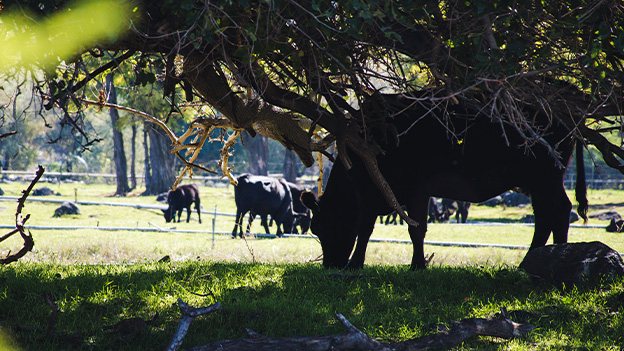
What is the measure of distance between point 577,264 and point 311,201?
3.51 m

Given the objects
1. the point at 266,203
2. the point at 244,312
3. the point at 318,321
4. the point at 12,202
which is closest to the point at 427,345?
the point at 318,321

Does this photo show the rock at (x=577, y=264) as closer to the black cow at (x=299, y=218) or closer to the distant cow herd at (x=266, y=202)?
the black cow at (x=299, y=218)

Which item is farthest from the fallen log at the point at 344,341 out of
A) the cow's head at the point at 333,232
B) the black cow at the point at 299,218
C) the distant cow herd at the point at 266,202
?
the distant cow herd at the point at 266,202

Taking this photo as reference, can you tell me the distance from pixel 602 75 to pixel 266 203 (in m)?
17.1

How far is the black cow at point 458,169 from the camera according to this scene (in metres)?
6.61

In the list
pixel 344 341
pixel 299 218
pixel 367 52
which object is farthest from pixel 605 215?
pixel 344 341

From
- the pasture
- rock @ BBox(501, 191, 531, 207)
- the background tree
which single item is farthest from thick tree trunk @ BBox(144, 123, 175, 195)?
the background tree

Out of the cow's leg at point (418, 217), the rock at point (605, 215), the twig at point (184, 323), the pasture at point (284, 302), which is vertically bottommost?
the rock at point (605, 215)

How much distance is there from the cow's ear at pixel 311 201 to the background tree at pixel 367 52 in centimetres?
60

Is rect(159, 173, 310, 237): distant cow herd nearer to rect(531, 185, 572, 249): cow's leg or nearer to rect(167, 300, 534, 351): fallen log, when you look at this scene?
rect(531, 185, 572, 249): cow's leg

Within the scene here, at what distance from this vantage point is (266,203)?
21.2 m

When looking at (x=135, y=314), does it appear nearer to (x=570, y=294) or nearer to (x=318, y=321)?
(x=318, y=321)

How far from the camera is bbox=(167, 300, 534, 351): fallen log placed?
12.2ft

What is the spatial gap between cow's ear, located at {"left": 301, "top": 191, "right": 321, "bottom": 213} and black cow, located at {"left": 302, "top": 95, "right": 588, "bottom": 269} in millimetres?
690
